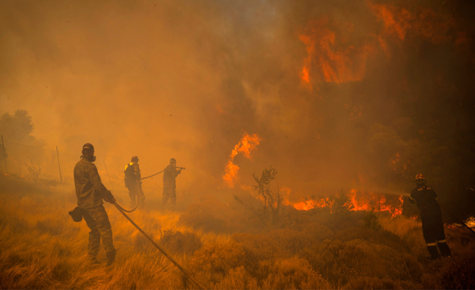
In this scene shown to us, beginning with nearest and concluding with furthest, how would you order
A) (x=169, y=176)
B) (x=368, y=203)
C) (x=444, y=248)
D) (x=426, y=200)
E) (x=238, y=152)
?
(x=444, y=248), (x=426, y=200), (x=368, y=203), (x=169, y=176), (x=238, y=152)

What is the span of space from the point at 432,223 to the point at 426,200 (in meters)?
0.70

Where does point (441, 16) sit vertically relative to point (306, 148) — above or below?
above

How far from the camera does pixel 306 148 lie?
19219 mm

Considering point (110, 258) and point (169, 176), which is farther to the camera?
point (169, 176)

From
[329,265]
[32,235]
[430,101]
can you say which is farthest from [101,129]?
[430,101]

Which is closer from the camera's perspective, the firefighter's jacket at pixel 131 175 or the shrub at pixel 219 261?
the shrub at pixel 219 261

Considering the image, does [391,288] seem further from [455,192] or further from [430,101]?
[430,101]

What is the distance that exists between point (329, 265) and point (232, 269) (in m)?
2.82

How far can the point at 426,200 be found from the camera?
6.07 meters

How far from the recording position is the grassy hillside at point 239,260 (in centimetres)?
421

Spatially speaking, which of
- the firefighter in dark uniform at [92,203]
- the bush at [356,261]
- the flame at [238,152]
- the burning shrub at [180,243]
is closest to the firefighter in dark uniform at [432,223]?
the bush at [356,261]

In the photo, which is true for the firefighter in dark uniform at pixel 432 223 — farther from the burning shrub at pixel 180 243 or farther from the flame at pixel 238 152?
the flame at pixel 238 152

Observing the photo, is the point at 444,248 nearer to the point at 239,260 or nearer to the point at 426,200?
the point at 426,200

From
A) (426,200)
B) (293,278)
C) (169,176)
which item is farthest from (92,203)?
(426,200)
